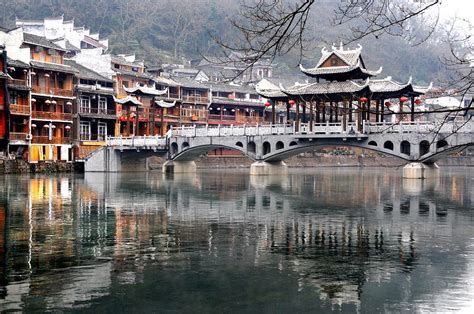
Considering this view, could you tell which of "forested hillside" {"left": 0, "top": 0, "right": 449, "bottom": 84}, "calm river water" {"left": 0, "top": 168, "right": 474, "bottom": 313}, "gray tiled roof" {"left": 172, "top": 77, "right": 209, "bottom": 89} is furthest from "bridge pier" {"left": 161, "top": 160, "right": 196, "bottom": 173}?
"forested hillside" {"left": 0, "top": 0, "right": 449, "bottom": 84}

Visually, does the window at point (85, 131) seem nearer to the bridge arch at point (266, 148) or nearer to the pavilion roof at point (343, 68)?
the bridge arch at point (266, 148)

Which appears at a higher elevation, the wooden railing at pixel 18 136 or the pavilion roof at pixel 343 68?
the pavilion roof at pixel 343 68

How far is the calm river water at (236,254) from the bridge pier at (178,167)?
3281cm

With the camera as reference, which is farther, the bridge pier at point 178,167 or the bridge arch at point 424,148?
the bridge pier at point 178,167

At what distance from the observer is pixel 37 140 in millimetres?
75562

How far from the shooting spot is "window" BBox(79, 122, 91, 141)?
3305 inches

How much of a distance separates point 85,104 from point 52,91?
718cm

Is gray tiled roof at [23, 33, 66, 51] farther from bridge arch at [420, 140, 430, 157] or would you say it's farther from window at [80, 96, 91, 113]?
bridge arch at [420, 140, 430, 157]

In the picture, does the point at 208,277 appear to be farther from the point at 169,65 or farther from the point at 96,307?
the point at 169,65

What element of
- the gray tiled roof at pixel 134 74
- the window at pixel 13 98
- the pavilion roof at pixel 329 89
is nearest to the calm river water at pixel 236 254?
the pavilion roof at pixel 329 89

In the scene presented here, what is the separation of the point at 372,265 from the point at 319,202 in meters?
20.9

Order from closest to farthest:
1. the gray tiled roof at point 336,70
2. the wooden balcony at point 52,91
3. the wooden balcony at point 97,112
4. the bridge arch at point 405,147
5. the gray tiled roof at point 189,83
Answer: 1. the bridge arch at point 405,147
2. the gray tiled roof at point 336,70
3. the wooden balcony at point 52,91
4. the wooden balcony at point 97,112
5. the gray tiled roof at point 189,83

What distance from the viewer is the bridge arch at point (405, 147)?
6066cm

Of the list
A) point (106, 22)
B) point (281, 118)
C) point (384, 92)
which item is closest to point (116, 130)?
point (281, 118)
